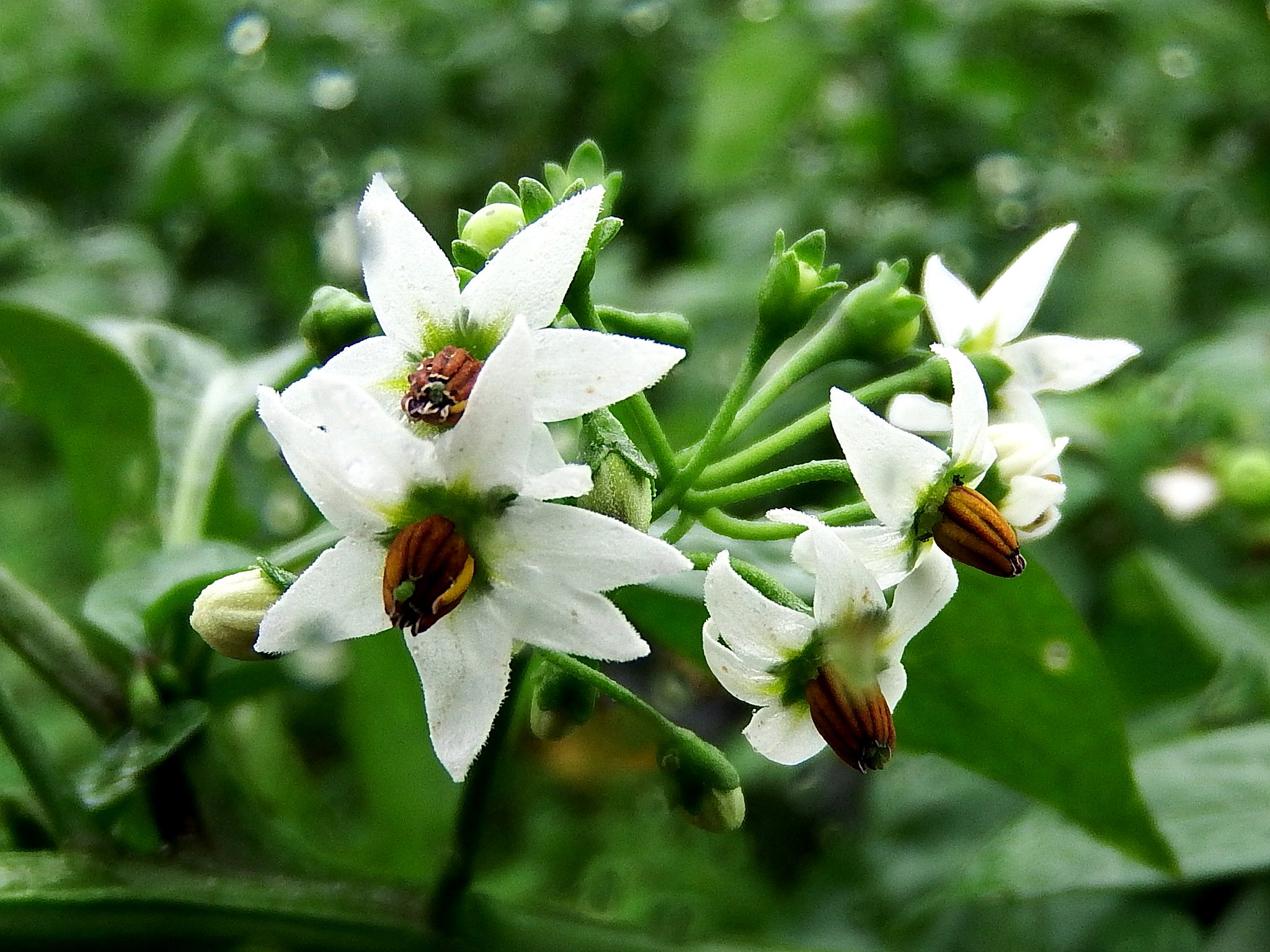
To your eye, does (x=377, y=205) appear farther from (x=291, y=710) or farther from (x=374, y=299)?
(x=291, y=710)

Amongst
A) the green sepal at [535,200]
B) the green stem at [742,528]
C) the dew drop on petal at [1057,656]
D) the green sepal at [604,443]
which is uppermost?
the green sepal at [535,200]

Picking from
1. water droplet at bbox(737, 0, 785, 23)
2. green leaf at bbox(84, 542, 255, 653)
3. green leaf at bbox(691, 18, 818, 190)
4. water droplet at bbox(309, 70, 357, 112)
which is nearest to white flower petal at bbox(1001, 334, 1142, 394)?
green leaf at bbox(84, 542, 255, 653)

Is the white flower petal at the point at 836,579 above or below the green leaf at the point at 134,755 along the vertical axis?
above

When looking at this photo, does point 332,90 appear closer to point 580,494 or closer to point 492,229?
point 492,229

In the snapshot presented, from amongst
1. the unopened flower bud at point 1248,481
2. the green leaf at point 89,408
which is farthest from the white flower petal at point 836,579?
the unopened flower bud at point 1248,481

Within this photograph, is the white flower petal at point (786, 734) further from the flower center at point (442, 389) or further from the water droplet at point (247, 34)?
the water droplet at point (247, 34)

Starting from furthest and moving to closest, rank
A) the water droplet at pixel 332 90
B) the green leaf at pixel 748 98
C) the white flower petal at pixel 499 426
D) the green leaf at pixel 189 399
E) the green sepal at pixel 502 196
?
the water droplet at pixel 332 90, the green leaf at pixel 748 98, the green leaf at pixel 189 399, the green sepal at pixel 502 196, the white flower petal at pixel 499 426

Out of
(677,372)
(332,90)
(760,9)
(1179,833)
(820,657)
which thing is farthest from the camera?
(760,9)

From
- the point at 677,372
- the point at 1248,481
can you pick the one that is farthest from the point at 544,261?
the point at 677,372

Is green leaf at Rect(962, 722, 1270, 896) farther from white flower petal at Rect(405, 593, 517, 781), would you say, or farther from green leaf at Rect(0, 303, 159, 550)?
green leaf at Rect(0, 303, 159, 550)
